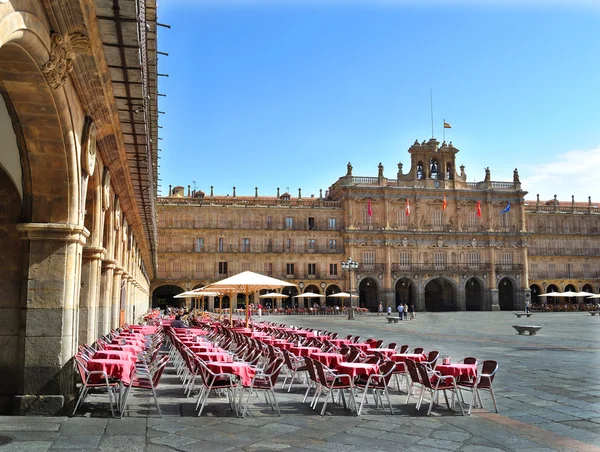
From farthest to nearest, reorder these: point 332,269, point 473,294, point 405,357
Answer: point 473,294 < point 332,269 < point 405,357

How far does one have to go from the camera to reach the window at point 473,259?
58.2 meters

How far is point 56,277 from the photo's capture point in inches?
285

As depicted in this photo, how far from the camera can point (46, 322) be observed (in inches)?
283

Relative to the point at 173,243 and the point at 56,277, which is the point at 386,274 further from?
the point at 56,277

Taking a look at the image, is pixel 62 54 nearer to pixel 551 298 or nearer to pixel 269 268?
pixel 269 268

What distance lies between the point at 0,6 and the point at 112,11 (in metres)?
1.72

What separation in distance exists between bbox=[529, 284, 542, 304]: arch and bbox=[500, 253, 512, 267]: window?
202 inches

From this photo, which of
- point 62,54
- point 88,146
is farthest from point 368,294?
point 62,54

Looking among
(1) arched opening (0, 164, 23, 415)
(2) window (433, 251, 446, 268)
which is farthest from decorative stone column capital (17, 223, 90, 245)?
(2) window (433, 251, 446, 268)

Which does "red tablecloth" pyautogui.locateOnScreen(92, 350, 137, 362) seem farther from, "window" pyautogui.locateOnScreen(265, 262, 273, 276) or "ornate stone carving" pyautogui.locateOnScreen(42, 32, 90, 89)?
"window" pyautogui.locateOnScreen(265, 262, 273, 276)

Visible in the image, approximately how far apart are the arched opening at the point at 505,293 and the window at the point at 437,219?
30.2ft

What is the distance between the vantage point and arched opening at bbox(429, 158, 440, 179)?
59.4m

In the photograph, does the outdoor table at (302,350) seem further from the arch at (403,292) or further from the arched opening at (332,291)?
the arch at (403,292)

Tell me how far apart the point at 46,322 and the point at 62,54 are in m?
3.17
